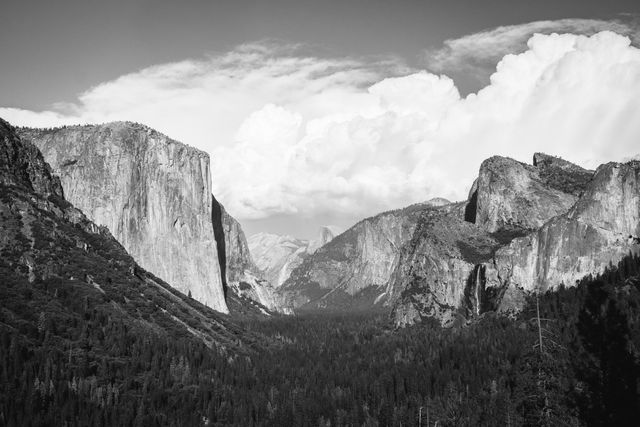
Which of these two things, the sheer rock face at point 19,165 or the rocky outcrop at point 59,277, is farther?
the sheer rock face at point 19,165

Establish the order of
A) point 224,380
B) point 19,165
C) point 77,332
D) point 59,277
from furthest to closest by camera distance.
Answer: point 19,165, point 224,380, point 59,277, point 77,332

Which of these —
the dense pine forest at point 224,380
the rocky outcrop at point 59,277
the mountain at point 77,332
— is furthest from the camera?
the rocky outcrop at point 59,277

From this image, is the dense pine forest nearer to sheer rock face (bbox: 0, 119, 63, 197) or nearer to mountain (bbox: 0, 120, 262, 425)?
mountain (bbox: 0, 120, 262, 425)

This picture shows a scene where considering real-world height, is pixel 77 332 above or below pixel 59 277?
below

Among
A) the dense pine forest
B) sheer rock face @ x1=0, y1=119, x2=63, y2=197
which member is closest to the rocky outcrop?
sheer rock face @ x1=0, y1=119, x2=63, y2=197

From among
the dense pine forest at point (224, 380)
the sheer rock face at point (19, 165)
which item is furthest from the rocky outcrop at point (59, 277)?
the dense pine forest at point (224, 380)

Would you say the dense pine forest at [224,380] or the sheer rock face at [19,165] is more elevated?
the sheer rock face at [19,165]

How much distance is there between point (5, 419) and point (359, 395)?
76.4 metres

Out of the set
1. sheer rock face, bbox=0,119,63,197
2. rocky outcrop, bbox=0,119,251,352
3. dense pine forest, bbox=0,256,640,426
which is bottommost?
dense pine forest, bbox=0,256,640,426

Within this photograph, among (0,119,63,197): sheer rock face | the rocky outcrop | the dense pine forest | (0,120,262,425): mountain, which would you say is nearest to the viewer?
the dense pine forest

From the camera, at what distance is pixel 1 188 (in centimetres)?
16162

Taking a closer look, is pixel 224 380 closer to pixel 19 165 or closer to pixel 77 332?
pixel 77 332

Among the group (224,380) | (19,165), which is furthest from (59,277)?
(19,165)

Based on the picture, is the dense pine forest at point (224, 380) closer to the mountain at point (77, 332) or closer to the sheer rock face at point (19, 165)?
the mountain at point (77, 332)
